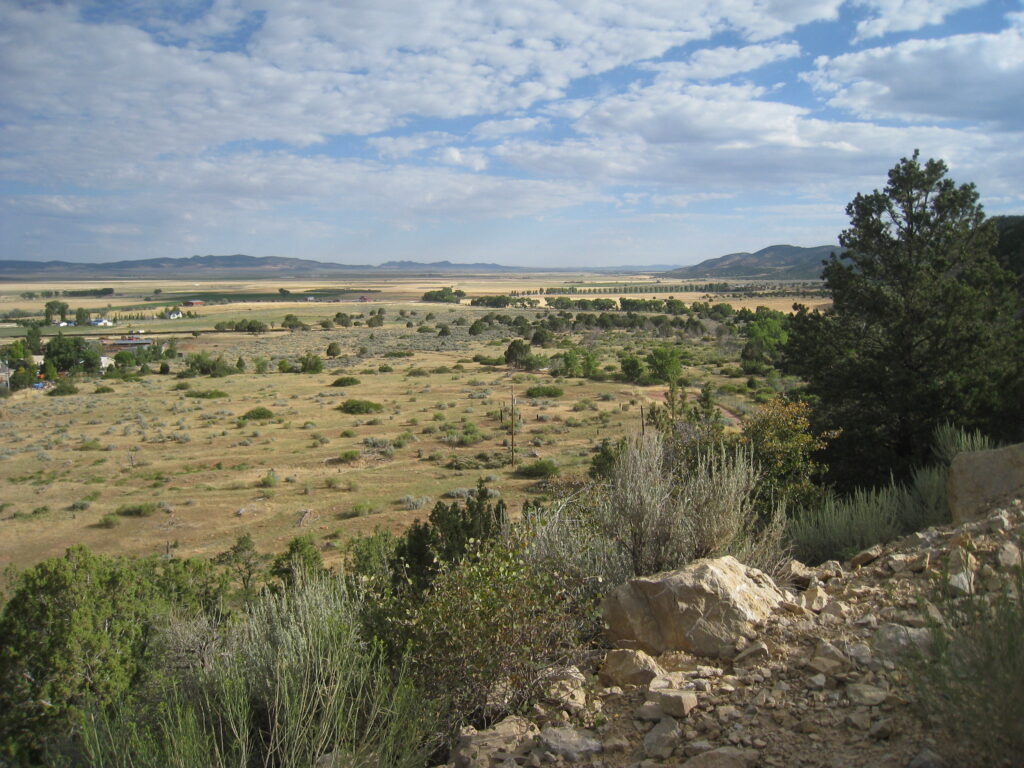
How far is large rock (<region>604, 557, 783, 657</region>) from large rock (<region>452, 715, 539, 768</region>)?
1.20 metres

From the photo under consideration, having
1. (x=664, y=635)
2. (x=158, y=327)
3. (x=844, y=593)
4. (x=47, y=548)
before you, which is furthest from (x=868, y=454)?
(x=158, y=327)

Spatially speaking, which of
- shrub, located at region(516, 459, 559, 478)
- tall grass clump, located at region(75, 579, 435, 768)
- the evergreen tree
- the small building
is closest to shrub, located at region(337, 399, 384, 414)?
shrub, located at region(516, 459, 559, 478)

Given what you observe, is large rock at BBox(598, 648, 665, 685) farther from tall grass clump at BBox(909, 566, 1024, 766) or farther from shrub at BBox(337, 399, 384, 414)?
shrub at BBox(337, 399, 384, 414)

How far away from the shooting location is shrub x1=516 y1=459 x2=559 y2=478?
23938 millimetres

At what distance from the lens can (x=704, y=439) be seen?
11484mm

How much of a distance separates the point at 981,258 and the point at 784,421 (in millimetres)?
6783

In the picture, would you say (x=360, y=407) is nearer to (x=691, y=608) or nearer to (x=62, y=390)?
(x=62, y=390)

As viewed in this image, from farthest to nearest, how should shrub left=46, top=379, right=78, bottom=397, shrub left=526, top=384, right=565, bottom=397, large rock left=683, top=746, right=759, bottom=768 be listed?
shrub left=46, top=379, right=78, bottom=397 → shrub left=526, top=384, right=565, bottom=397 → large rock left=683, top=746, right=759, bottom=768

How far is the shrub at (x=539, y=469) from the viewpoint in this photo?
23.9 m

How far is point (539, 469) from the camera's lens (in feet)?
79.4

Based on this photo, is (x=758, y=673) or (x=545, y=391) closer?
(x=758, y=673)

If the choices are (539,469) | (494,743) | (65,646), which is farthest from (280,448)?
(494,743)

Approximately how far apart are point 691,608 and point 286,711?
282cm

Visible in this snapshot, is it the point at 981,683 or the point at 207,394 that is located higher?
the point at 981,683
